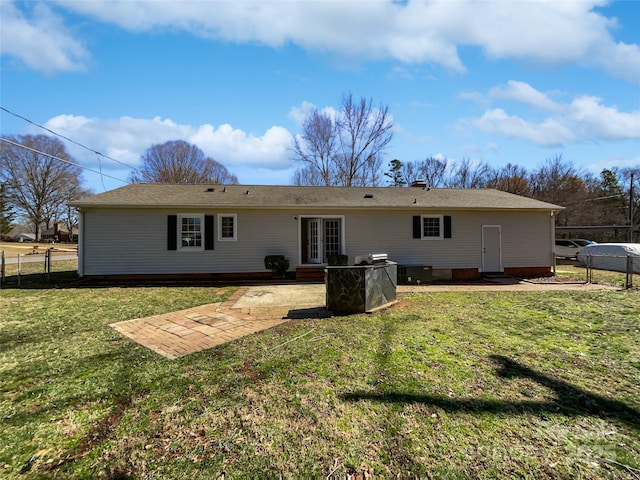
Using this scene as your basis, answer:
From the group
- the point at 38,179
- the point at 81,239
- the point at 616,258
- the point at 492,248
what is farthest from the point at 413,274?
the point at 38,179

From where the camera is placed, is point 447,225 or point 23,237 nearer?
point 447,225

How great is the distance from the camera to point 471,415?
269 centimetres

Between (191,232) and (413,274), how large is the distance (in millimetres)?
7758

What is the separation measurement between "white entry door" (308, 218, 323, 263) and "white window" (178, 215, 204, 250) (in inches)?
152

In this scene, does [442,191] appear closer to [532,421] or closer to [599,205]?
[532,421]

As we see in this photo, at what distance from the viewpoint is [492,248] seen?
469 inches

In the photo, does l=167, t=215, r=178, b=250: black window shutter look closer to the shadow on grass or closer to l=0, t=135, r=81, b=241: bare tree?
the shadow on grass

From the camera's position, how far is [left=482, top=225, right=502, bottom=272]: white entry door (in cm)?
1188

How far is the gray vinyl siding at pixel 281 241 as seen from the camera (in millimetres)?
10508

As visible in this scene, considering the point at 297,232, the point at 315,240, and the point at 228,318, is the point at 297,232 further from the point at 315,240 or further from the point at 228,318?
the point at 228,318

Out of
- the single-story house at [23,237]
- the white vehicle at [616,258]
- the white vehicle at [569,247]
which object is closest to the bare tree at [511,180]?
the white vehicle at [569,247]

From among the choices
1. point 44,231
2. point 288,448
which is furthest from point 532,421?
point 44,231

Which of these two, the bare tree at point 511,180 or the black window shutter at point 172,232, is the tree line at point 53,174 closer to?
the black window shutter at point 172,232

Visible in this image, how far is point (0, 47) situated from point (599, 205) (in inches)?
1706
